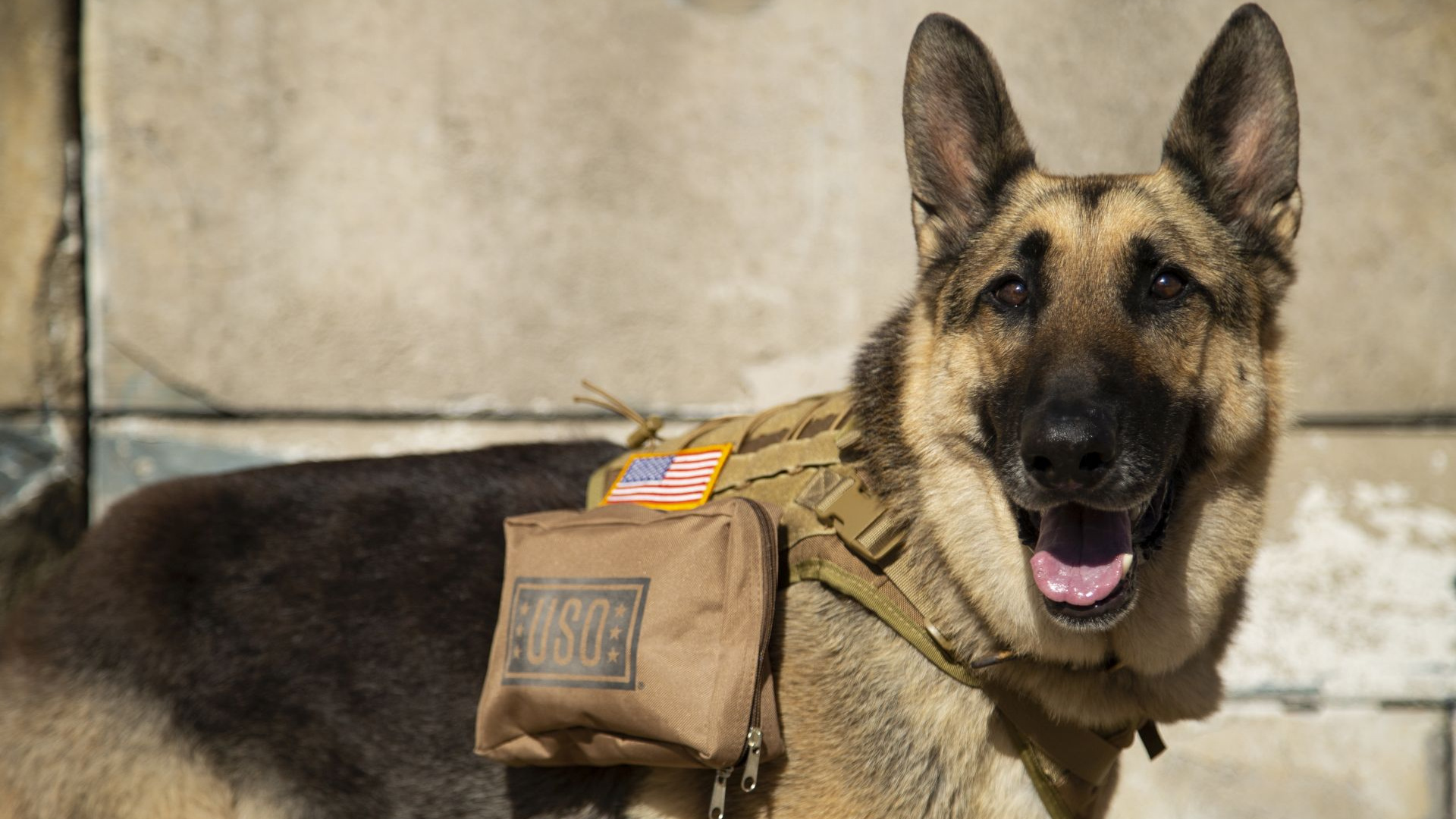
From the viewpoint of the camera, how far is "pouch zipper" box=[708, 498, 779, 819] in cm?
215

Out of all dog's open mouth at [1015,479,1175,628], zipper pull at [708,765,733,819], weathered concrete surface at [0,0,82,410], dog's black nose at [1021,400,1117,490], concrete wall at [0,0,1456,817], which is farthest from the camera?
concrete wall at [0,0,1456,817]

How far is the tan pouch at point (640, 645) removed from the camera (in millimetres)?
2148

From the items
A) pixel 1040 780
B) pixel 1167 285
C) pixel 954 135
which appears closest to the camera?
pixel 1040 780

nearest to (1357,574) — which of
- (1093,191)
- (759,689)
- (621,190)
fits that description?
(1093,191)

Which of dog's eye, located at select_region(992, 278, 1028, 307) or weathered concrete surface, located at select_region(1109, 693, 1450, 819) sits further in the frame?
weathered concrete surface, located at select_region(1109, 693, 1450, 819)

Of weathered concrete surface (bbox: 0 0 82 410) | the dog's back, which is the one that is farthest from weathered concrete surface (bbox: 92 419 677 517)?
the dog's back

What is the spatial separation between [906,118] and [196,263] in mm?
2972

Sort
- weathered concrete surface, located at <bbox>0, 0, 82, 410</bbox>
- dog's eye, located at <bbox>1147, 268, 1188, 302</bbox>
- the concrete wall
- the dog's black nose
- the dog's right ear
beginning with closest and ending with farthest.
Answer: the dog's black nose < dog's eye, located at <bbox>1147, 268, 1188, 302</bbox> < the dog's right ear < weathered concrete surface, located at <bbox>0, 0, 82, 410</bbox> < the concrete wall

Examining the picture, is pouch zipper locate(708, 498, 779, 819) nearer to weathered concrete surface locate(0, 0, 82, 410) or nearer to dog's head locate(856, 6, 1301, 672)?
dog's head locate(856, 6, 1301, 672)

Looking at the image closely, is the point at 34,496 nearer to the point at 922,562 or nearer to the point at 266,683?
the point at 266,683

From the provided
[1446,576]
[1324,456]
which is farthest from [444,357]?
[1446,576]

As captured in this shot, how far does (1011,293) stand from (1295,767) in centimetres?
285

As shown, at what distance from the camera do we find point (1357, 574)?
4168mm

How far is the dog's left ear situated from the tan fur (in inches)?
107
